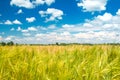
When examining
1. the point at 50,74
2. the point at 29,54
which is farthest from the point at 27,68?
the point at 29,54

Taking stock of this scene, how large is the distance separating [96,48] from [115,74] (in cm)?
155

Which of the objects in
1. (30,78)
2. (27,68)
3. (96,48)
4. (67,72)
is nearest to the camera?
(67,72)

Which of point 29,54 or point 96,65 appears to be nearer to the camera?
point 96,65

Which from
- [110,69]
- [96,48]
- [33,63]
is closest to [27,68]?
[33,63]

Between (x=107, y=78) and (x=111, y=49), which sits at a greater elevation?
(x=111, y=49)

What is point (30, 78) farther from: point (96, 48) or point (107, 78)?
Answer: point (96, 48)

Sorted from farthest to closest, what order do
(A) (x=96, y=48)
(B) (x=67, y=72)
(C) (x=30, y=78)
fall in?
(A) (x=96, y=48) < (C) (x=30, y=78) < (B) (x=67, y=72)

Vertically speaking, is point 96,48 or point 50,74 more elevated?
point 96,48

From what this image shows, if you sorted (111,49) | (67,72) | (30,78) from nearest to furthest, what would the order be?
(67,72) → (30,78) → (111,49)

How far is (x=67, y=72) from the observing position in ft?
8.38

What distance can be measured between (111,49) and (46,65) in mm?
1676

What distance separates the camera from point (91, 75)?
2594 mm

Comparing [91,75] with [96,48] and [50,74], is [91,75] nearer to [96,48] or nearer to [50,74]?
[50,74]

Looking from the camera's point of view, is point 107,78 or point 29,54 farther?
point 29,54
